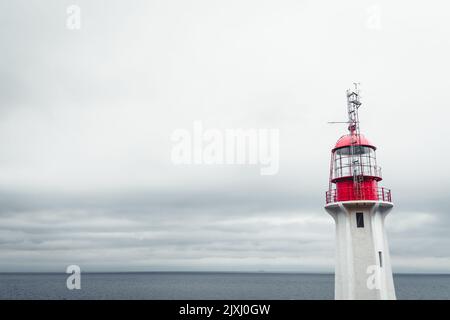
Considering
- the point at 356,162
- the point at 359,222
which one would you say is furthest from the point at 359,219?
the point at 356,162

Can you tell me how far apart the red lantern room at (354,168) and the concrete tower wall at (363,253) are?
27.5 inches

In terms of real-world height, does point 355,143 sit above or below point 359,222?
above

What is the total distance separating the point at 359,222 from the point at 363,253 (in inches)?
76.7

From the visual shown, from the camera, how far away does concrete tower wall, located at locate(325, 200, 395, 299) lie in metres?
22.7

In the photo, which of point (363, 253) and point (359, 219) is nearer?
point (363, 253)

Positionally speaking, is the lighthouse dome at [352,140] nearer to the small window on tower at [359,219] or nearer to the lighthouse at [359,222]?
the lighthouse at [359,222]

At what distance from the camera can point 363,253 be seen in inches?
905

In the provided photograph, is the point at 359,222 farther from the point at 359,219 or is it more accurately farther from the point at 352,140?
the point at 352,140

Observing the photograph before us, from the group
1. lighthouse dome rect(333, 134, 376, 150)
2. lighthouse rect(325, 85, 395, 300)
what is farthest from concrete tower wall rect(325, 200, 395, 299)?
lighthouse dome rect(333, 134, 376, 150)
